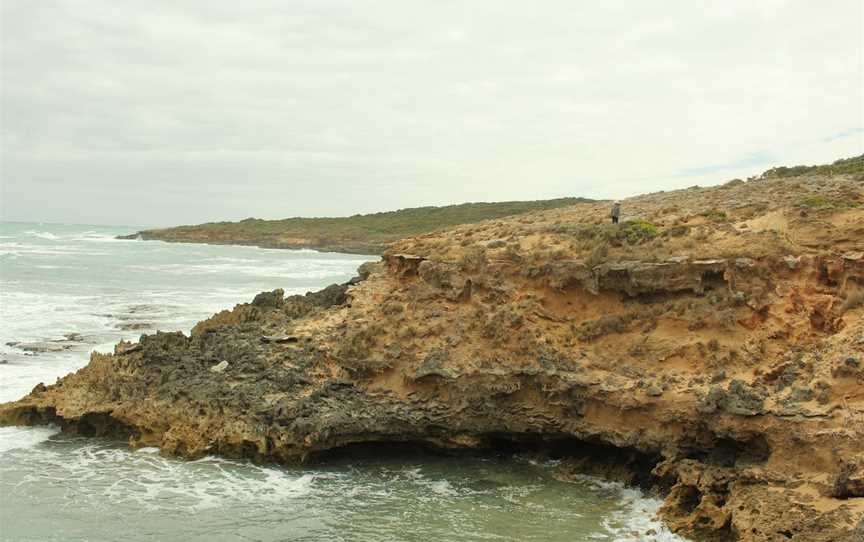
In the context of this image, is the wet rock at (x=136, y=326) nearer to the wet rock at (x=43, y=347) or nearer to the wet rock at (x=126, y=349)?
the wet rock at (x=43, y=347)

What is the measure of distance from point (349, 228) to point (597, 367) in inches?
3171

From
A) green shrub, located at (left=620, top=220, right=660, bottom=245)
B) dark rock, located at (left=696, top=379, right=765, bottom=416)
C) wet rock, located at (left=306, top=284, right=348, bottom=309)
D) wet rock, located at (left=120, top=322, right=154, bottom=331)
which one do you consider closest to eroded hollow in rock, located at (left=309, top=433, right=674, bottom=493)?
dark rock, located at (left=696, top=379, right=765, bottom=416)

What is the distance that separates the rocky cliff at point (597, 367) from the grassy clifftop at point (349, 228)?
56.8 metres

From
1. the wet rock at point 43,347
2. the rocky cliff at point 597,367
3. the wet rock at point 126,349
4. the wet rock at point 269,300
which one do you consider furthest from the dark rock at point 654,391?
the wet rock at point 43,347

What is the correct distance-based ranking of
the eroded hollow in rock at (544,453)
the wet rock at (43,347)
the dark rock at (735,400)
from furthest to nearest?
the wet rock at (43,347)
the eroded hollow in rock at (544,453)
the dark rock at (735,400)

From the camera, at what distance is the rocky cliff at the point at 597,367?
354 inches

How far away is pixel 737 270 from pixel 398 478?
5.95 metres

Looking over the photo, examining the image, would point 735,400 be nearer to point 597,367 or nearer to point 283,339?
point 597,367

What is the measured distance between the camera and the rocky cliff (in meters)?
8.98

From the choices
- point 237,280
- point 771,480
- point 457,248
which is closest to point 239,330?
point 457,248

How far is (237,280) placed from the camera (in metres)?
39.3

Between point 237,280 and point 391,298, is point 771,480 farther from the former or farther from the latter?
point 237,280

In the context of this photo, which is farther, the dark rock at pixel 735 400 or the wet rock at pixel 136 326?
the wet rock at pixel 136 326

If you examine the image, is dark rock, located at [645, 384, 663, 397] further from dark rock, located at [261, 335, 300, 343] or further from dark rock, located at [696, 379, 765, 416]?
dark rock, located at [261, 335, 300, 343]
